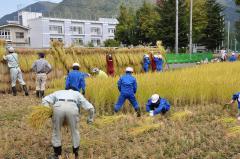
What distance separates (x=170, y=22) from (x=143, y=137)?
121ft

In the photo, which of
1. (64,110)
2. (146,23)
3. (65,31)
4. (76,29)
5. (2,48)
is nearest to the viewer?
(64,110)

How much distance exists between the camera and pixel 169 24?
4309 cm

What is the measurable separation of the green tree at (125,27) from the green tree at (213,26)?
9.91 m

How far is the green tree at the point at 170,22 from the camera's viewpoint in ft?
141

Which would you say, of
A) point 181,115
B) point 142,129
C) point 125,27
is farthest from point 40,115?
point 125,27

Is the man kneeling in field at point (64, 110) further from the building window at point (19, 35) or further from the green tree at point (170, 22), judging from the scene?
the building window at point (19, 35)

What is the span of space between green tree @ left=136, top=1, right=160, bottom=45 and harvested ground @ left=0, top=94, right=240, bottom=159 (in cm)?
3768

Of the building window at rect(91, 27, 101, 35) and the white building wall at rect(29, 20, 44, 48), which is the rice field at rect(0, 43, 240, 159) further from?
the building window at rect(91, 27, 101, 35)

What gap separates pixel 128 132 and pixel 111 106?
3.08 metres

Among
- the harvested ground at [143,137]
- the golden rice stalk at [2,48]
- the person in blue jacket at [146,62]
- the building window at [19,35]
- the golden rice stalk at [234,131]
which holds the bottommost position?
the harvested ground at [143,137]

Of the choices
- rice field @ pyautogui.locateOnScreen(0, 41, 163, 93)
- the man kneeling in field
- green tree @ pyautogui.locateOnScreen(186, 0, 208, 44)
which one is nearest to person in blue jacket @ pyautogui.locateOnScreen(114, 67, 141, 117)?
the man kneeling in field

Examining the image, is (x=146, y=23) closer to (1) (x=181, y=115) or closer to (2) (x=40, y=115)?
(1) (x=181, y=115)

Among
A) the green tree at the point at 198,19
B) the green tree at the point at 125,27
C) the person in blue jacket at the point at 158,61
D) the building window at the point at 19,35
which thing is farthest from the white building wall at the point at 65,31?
the person in blue jacket at the point at 158,61

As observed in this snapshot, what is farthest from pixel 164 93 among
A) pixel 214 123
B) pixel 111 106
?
pixel 214 123
